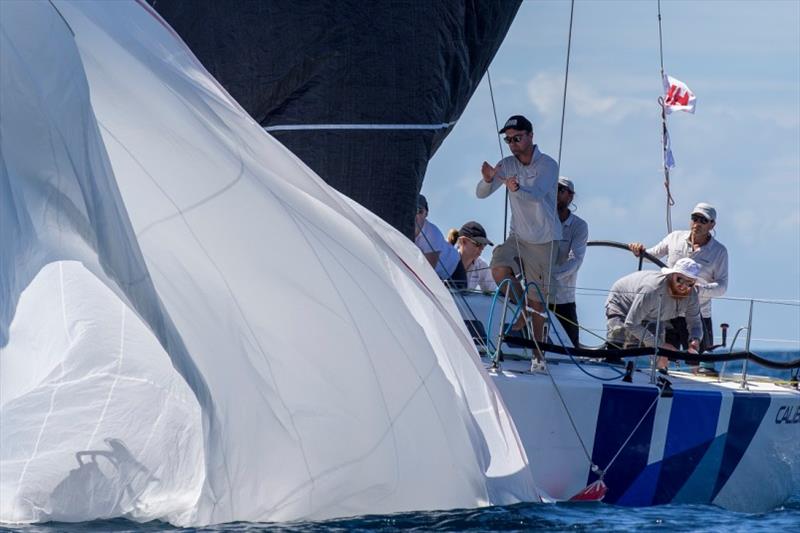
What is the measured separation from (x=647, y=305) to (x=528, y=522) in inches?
126

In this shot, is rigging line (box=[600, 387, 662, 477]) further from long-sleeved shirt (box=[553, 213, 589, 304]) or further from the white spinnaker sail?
the white spinnaker sail

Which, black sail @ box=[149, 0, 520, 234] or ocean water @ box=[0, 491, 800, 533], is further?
black sail @ box=[149, 0, 520, 234]

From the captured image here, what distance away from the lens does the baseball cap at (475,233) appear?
8773mm

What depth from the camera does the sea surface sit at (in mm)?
4957

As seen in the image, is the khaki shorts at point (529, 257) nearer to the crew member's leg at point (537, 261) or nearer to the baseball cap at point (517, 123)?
the crew member's leg at point (537, 261)

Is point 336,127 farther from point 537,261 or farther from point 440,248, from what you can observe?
point 537,261

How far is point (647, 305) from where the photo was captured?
824 centimetres

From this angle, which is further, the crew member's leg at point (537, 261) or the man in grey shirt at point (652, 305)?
the man in grey shirt at point (652, 305)

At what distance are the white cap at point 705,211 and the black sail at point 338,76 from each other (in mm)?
2490

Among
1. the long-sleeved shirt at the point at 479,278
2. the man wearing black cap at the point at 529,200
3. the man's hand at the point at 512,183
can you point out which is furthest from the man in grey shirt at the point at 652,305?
the man's hand at the point at 512,183

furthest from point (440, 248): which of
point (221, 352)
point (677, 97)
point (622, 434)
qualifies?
point (677, 97)

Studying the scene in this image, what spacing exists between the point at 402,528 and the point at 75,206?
1593 mm

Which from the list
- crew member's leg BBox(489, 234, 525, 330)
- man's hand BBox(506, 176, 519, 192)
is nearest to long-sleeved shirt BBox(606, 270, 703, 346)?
crew member's leg BBox(489, 234, 525, 330)

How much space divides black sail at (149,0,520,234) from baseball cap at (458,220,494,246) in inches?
67.3
